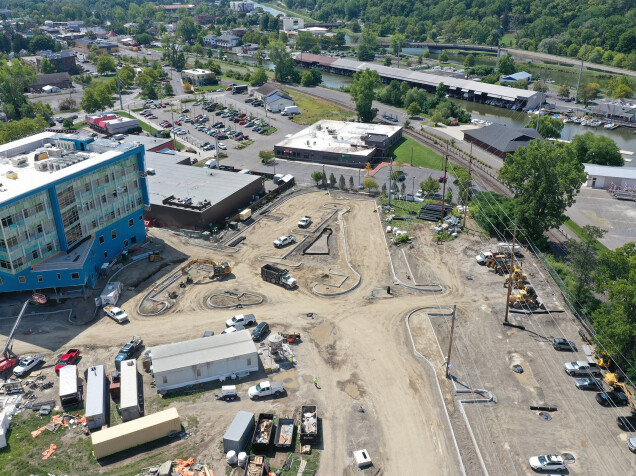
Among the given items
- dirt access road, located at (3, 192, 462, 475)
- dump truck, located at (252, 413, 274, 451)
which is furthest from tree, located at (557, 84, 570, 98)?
dump truck, located at (252, 413, 274, 451)

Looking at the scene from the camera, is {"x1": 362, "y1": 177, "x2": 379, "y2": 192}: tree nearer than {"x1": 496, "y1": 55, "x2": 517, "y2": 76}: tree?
Yes

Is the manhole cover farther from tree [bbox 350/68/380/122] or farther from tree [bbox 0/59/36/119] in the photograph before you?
tree [bbox 0/59/36/119]

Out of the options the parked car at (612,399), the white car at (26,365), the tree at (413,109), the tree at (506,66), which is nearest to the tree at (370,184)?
the parked car at (612,399)

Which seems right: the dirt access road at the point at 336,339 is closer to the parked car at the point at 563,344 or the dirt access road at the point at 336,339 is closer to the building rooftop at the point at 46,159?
the building rooftop at the point at 46,159

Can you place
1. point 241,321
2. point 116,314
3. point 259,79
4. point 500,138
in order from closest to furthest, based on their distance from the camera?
point 241,321, point 116,314, point 500,138, point 259,79

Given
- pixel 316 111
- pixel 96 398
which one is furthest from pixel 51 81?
pixel 96 398

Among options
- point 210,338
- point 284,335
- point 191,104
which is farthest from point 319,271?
point 191,104

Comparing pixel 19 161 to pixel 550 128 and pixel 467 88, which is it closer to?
pixel 550 128
